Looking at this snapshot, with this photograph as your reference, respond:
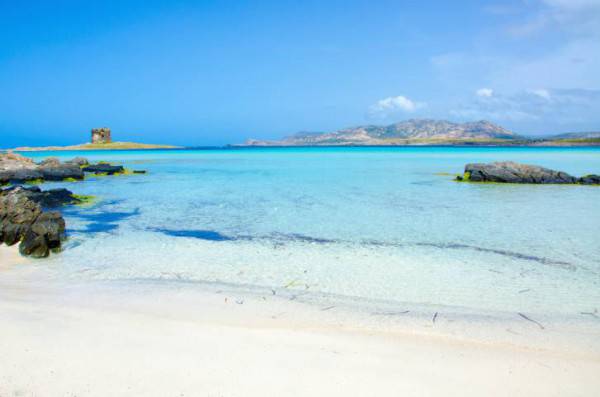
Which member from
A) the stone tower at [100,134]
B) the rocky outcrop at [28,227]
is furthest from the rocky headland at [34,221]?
the stone tower at [100,134]

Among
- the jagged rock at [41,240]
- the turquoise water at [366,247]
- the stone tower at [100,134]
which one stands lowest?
the turquoise water at [366,247]

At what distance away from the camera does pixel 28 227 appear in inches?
409

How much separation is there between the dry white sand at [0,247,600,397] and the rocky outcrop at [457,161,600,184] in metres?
23.9

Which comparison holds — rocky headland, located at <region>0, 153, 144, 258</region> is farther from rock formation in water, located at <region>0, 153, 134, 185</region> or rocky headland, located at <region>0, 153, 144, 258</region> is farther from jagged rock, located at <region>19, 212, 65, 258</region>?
rock formation in water, located at <region>0, 153, 134, 185</region>

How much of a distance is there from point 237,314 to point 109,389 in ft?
7.51

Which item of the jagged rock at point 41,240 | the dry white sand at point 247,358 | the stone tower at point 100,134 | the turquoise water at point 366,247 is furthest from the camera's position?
the stone tower at point 100,134

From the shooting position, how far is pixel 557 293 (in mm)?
6875

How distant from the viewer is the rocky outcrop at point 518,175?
25.4 m

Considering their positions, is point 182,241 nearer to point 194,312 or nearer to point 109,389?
point 194,312

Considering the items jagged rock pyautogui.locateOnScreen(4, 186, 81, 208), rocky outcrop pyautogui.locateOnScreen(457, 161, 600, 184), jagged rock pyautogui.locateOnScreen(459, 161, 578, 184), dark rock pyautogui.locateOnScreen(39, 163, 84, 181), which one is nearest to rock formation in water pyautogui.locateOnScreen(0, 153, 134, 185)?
dark rock pyautogui.locateOnScreen(39, 163, 84, 181)

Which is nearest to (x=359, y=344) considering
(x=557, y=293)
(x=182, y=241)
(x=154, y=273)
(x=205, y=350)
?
(x=205, y=350)

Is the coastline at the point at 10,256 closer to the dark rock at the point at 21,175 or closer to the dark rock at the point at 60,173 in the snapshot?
the dark rock at the point at 21,175

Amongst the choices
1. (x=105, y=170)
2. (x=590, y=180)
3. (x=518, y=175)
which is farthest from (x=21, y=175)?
(x=590, y=180)

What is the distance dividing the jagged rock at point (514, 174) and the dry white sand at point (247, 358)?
78.2ft
